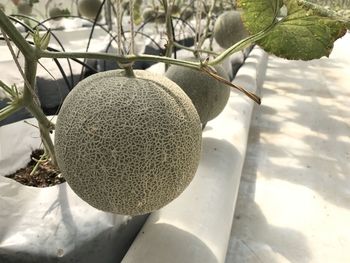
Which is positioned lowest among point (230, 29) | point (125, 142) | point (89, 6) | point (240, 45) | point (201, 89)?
point (89, 6)

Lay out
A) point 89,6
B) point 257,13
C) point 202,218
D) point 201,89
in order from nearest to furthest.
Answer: point 257,13, point 202,218, point 201,89, point 89,6

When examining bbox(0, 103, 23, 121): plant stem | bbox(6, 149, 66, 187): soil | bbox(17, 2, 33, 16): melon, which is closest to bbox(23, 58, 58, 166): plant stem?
bbox(0, 103, 23, 121): plant stem

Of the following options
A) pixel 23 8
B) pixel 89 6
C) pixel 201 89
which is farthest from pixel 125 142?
pixel 23 8

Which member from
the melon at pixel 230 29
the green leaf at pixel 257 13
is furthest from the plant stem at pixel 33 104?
the melon at pixel 230 29

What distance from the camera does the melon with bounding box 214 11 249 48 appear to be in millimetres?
2363

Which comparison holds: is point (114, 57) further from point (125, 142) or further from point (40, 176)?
point (40, 176)

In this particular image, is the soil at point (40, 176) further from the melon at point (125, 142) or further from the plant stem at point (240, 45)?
the plant stem at point (240, 45)

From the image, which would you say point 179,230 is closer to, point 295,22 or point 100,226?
point 100,226

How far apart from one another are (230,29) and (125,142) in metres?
1.86

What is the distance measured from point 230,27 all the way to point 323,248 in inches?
64.9

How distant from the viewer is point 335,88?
2666 mm

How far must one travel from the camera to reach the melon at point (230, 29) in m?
2.36

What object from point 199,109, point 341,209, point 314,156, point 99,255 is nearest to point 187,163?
point 99,255

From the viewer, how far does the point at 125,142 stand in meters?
0.69
